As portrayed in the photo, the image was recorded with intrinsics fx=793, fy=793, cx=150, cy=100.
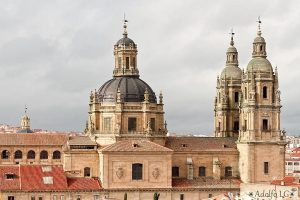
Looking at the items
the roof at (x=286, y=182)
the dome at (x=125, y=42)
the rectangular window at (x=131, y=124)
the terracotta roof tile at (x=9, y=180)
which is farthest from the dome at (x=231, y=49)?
the terracotta roof tile at (x=9, y=180)

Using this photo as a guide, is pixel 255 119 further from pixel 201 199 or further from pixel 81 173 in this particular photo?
pixel 81 173

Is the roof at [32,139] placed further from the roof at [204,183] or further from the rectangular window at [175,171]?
the roof at [204,183]

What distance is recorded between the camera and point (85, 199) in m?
75.2

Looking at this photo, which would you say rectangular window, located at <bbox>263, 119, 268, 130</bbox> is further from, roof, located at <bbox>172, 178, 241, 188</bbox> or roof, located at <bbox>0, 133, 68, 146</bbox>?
roof, located at <bbox>0, 133, 68, 146</bbox>

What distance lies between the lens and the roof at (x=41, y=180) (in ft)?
243

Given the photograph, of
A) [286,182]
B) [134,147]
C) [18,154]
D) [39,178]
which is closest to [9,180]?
[39,178]

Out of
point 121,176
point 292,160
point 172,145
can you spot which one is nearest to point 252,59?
point 172,145

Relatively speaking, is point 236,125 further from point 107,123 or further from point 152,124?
point 107,123

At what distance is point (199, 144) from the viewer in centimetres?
8231

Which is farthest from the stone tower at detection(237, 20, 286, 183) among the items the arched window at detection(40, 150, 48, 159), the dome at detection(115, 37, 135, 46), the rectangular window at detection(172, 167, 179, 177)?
the arched window at detection(40, 150, 48, 159)

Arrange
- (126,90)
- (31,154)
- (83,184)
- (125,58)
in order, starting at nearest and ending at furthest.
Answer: (83,184)
(126,90)
(125,58)
(31,154)

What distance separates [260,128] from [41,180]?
75.7 feet

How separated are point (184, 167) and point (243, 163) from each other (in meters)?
6.09

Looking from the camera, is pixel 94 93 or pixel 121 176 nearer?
pixel 121 176
